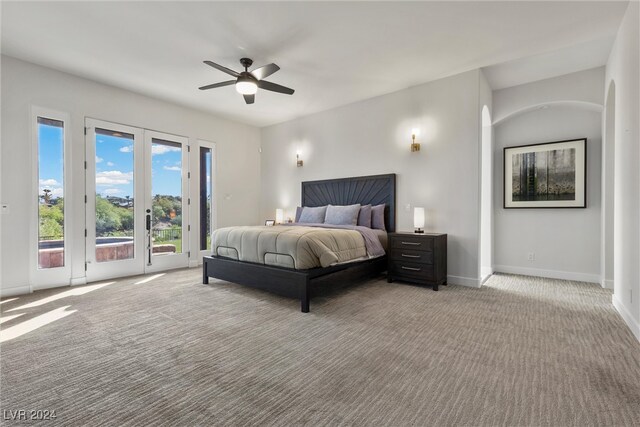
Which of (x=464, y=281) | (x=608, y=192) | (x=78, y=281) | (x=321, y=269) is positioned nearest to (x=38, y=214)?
(x=78, y=281)

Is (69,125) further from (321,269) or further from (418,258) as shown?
(418,258)

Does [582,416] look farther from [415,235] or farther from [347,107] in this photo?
[347,107]

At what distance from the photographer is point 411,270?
4.16 meters

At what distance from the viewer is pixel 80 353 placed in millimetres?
2207

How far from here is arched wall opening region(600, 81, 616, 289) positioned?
3877mm

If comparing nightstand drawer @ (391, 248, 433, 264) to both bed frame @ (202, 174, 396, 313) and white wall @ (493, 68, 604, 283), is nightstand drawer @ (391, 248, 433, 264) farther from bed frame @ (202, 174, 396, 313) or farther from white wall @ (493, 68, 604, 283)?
white wall @ (493, 68, 604, 283)

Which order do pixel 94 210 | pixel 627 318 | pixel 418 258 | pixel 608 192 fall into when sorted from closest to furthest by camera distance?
pixel 627 318 < pixel 608 192 < pixel 418 258 < pixel 94 210

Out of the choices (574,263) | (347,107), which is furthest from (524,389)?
(347,107)

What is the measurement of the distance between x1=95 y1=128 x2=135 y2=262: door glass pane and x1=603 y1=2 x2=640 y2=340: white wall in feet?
20.6

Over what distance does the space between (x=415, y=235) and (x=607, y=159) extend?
2.70 m

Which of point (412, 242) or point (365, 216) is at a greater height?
point (365, 216)

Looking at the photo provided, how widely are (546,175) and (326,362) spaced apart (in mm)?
4668

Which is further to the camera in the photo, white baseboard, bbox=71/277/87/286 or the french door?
the french door

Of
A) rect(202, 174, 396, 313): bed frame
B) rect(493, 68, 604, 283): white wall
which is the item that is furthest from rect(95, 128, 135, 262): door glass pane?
rect(493, 68, 604, 283): white wall
